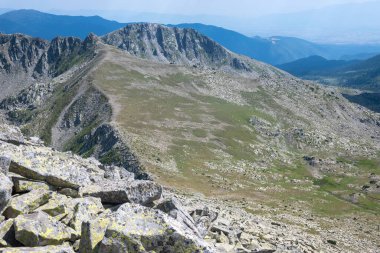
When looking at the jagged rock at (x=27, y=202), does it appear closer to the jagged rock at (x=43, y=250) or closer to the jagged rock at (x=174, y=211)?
the jagged rock at (x=43, y=250)

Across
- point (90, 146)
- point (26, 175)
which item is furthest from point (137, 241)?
point (90, 146)

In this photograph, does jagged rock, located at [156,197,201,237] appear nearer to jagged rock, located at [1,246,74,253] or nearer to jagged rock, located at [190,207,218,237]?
jagged rock, located at [190,207,218,237]

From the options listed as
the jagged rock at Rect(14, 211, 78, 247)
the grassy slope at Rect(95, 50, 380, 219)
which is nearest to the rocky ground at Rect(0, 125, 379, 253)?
the jagged rock at Rect(14, 211, 78, 247)

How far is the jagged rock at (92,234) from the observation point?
51.1 feet

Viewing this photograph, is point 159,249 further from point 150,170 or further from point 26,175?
point 150,170

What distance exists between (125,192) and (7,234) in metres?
6.60

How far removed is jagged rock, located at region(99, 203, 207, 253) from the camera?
15047mm

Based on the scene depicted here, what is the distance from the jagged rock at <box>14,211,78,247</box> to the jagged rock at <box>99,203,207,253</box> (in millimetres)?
2336

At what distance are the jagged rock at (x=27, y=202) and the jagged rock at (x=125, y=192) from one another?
2.56 metres

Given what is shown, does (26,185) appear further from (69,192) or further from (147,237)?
(147,237)

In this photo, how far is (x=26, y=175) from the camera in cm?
2095

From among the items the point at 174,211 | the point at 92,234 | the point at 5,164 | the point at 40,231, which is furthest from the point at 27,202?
the point at 174,211

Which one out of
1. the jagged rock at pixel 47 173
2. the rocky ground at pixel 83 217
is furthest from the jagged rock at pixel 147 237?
the jagged rock at pixel 47 173

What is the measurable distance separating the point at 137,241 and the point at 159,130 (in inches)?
4331
